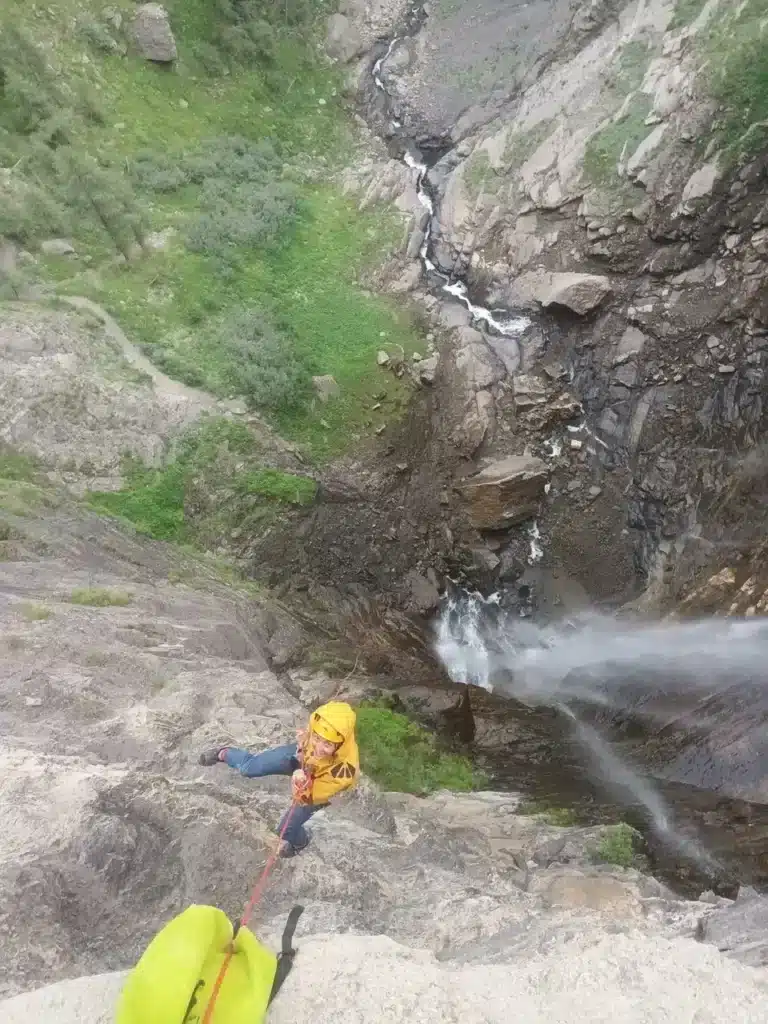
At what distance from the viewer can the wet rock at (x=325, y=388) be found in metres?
21.2

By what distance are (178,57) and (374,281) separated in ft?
44.3

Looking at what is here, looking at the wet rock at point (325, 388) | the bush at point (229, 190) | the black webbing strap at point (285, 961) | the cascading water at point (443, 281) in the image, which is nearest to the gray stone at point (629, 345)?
the cascading water at point (443, 281)

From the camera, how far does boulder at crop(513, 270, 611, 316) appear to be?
70.8 ft

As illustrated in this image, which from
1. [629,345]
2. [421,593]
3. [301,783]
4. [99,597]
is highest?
[629,345]

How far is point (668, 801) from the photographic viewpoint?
12.4 meters

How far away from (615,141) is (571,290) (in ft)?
17.4

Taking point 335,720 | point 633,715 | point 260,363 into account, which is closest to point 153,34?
point 260,363

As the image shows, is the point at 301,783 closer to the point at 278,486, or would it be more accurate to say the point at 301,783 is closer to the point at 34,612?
the point at 34,612

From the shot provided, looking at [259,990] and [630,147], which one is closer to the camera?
[259,990]

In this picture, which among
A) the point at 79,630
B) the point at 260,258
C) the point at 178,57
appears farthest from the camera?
the point at 178,57

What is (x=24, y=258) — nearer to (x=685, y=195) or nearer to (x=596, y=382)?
(x=596, y=382)

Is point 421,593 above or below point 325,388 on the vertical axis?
below

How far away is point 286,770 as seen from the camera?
735cm

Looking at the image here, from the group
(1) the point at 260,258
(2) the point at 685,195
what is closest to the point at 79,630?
(1) the point at 260,258
